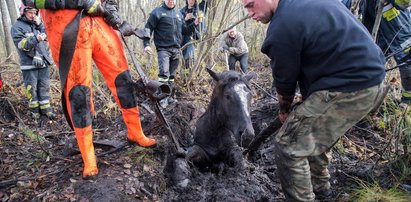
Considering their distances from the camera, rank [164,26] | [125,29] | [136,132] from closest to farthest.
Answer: [125,29] → [136,132] → [164,26]

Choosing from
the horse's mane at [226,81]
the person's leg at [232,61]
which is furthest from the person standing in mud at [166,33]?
the person's leg at [232,61]

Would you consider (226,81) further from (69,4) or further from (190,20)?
(190,20)

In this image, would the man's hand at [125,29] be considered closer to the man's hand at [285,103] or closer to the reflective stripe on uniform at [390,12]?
the man's hand at [285,103]

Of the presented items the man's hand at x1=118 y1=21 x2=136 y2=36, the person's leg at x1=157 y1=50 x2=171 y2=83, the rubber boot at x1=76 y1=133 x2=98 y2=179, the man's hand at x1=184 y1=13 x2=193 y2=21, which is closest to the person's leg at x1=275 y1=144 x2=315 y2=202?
the rubber boot at x1=76 y1=133 x2=98 y2=179

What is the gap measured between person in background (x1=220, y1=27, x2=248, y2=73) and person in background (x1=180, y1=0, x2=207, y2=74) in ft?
6.76

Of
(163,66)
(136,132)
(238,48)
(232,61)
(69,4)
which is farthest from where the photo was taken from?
(232,61)

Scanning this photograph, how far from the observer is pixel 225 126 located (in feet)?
14.3

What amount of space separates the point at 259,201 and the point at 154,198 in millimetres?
1227

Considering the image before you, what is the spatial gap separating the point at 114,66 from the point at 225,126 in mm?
1759

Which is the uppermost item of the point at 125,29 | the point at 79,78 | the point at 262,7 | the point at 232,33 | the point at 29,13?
the point at 262,7

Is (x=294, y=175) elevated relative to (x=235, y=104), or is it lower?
lower

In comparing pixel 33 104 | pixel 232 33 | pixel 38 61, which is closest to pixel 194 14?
pixel 232 33

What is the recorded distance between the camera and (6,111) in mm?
6164

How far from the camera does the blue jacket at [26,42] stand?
585cm
